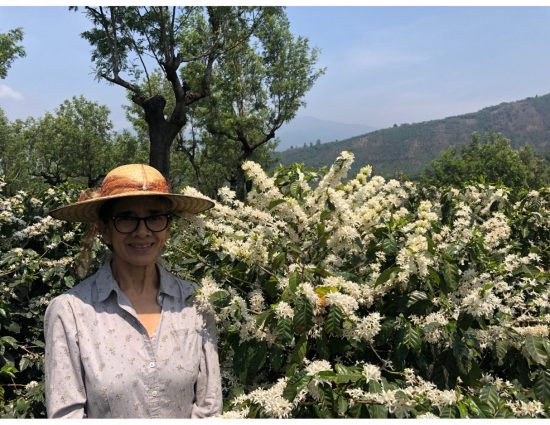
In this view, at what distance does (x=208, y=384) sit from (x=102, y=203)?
0.96m

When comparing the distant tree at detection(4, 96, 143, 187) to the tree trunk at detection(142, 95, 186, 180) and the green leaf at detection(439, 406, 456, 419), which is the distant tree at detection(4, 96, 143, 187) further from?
the green leaf at detection(439, 406, 456, 419)

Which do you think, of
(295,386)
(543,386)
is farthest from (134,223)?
(543,386)

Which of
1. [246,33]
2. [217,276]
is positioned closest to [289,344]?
[217,276]

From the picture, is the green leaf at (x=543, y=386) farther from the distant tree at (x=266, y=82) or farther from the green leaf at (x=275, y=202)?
the distant tree at (x=266, y=82)

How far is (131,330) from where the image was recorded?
2.01m

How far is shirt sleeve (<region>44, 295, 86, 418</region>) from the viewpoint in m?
1.82

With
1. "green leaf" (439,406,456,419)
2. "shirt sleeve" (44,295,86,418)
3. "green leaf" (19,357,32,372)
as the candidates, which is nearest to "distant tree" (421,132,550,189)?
"green leaf" (19,357,32,372)

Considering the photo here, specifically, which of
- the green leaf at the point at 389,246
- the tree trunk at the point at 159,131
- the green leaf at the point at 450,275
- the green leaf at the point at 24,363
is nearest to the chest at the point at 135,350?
the green leaf at the point at 389,246

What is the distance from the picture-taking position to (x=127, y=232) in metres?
2.12

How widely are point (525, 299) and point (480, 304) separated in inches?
33.0

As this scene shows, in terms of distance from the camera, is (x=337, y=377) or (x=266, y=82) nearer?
(x=337, y=377)

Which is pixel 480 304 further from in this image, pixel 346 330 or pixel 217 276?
pixel 217 276

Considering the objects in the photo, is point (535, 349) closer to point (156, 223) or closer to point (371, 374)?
point (371, 374)

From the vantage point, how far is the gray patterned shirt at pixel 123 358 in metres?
1.87
